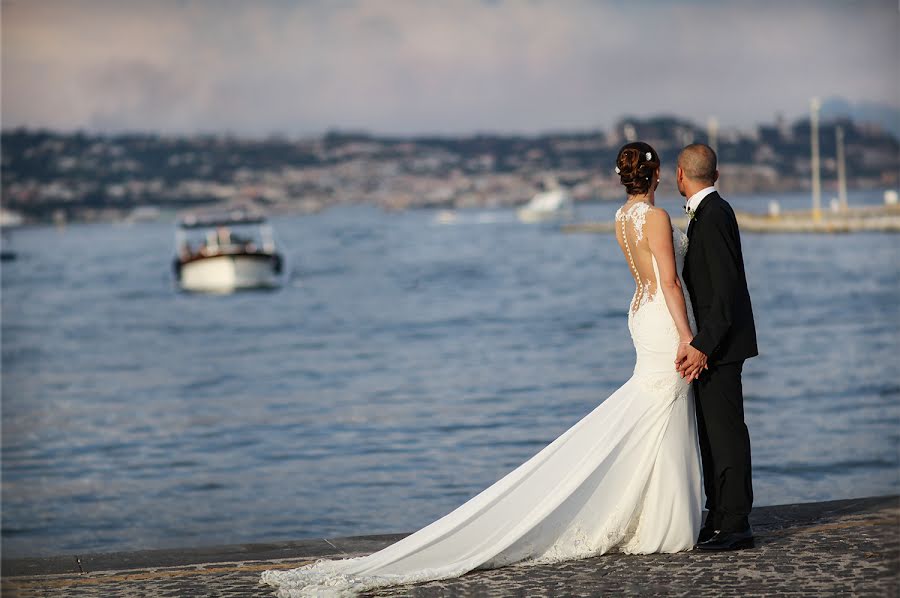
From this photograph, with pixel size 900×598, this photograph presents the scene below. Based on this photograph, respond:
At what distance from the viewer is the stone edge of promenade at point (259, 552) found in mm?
6594

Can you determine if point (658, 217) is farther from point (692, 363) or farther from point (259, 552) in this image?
point (259, 552)

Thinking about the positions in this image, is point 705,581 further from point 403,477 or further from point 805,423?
point 805,423

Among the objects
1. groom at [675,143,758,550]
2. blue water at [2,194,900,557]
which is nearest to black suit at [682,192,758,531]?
groom at [675,143,758,550]

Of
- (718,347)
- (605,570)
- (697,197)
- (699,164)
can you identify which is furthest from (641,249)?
(605,570)

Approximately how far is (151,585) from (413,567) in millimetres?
1236

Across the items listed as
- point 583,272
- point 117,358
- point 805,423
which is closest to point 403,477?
point 805,423

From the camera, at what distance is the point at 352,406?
64.1 feet

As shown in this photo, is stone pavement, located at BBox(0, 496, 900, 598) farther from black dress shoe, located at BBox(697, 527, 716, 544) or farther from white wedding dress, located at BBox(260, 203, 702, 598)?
black dress shoe, located at BBox(697, 527, 716, 544)

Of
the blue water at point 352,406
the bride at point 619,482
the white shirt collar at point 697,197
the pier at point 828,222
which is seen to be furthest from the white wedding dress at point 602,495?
the pier at point 828,222

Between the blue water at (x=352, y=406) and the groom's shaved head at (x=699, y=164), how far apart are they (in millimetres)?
4772

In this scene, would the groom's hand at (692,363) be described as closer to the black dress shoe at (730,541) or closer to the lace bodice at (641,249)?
the lace bodice at (641,249)

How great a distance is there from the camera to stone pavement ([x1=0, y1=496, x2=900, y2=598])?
5.65 meters

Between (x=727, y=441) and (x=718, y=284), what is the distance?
0.78 meters

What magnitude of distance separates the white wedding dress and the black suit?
127 millimetres
